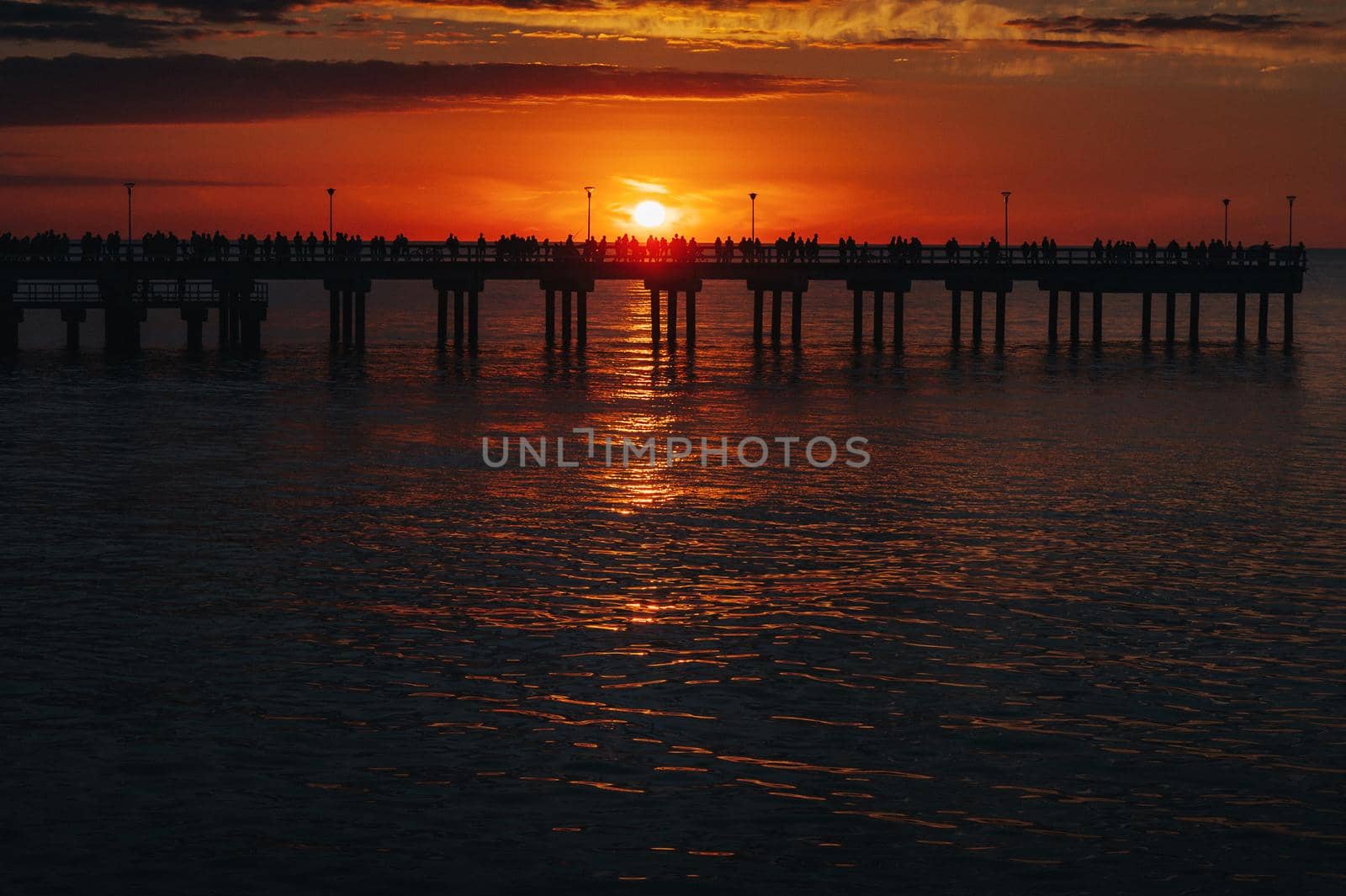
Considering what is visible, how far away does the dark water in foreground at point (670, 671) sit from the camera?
594 inches

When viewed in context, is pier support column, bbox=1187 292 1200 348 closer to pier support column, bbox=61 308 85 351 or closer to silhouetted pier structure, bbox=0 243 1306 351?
silhouetted pier structure, bbox=0 243 1306 351

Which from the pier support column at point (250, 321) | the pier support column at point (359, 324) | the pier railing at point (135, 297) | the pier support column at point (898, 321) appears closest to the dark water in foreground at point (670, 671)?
the pier railing at point (135, 297)

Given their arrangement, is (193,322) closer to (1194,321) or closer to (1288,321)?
(1194,321)

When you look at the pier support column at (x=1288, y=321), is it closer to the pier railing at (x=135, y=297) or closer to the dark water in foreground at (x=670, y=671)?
the pier railing at (x=135, y=297)

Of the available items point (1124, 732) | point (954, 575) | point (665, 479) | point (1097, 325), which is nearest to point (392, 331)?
point (1097, 325)

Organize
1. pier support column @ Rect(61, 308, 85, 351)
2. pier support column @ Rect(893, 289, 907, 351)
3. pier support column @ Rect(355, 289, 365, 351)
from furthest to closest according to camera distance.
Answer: pier support column @ Rect(893, 289, 907, 351), pier support column @ Rect(355, 289, 365, 351), pier support column @ Rect(61, 308, 85, 351)

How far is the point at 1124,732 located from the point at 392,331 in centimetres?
13089

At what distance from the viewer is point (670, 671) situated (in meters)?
21.3

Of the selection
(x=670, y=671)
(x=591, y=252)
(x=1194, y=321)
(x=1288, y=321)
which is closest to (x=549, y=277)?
(x=591, y=252)

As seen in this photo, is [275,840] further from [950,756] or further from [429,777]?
[950,756]

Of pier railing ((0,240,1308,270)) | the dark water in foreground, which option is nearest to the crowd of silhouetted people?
pier railing ((0,240,1308,270))

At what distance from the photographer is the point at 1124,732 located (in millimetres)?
18547

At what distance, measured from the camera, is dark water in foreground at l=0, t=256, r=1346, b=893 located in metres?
15.1

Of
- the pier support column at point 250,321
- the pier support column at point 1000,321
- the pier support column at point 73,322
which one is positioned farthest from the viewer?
the pier support column at point 1000,321
